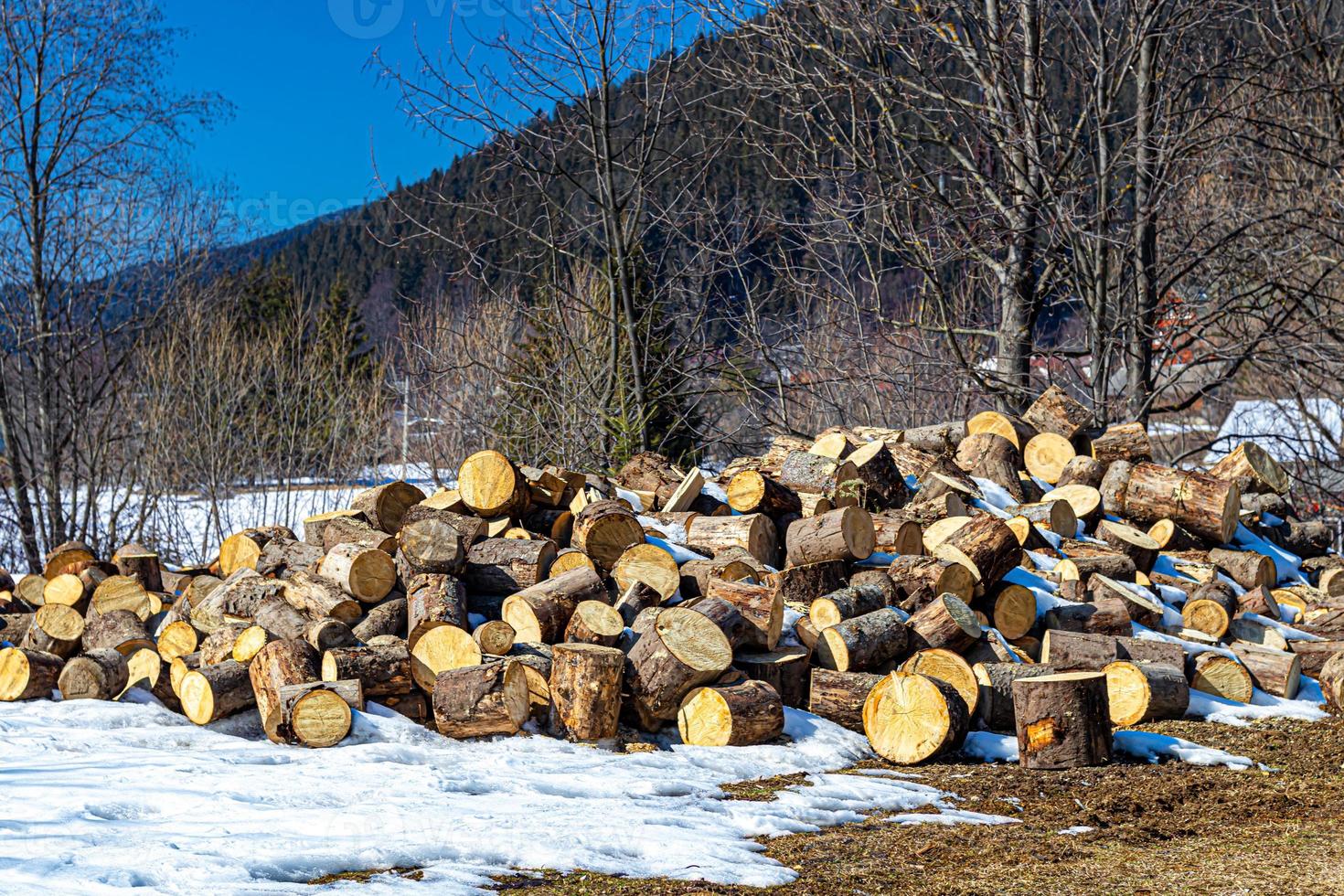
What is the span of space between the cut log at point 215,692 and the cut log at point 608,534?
2163mm

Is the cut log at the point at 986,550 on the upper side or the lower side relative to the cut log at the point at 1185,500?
lower

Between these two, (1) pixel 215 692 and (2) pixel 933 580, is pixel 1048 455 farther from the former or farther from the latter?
(1) pixel 215 692

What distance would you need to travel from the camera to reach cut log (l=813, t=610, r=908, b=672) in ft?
19.7

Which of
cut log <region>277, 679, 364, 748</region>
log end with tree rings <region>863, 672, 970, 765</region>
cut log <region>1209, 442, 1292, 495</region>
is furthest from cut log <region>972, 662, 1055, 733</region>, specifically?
cut log <region>1209, 442, 1292, 495</region>

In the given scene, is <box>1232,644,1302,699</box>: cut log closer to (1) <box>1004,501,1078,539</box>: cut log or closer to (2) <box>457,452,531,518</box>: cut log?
(1) <box>1004,501,1078,539</box>: cut log

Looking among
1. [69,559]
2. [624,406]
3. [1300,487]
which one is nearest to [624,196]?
[624,406]

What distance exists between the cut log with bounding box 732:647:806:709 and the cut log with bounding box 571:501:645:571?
116cm

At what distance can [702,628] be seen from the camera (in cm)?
571

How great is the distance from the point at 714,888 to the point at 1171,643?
→ 4160 millimetres

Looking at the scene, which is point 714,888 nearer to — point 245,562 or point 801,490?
point 801,490

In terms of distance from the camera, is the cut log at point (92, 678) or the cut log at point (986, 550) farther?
the cut log at point (986, 550)

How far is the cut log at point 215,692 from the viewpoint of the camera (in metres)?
5.81

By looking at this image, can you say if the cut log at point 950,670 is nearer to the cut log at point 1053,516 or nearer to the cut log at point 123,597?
the cut log at point 1053,516

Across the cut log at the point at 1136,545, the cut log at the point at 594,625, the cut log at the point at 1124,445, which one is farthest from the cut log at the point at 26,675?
the cut log at the point at 1124,445
